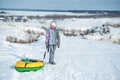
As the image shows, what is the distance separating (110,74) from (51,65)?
2.82 meters

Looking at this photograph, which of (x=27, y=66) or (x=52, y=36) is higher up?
(x=52, y=36)

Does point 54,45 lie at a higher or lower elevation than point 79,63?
higher

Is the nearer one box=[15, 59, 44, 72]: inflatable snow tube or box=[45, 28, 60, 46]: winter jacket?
box=[15, 59, 44, 72]: inflatable snow tube

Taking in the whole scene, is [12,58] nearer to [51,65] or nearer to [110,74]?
[51,65]

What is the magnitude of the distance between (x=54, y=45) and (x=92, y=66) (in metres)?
2.02

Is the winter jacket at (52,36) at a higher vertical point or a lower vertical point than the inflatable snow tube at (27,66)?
higher

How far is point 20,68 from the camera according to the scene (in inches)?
414

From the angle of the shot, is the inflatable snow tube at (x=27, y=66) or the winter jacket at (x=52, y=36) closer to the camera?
the inflatable snow tube at (x=27, y=66)

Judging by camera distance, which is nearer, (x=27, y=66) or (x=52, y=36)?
(x=27, y=66)

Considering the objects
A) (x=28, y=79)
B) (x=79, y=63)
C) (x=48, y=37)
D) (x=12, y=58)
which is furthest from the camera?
(x=12, y=58)

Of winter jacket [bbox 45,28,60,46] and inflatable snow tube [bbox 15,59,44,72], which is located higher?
winter jacket [bbox 45,28,60,46]

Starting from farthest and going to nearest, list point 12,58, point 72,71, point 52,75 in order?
point 12,58, point 72,71, point 52,75

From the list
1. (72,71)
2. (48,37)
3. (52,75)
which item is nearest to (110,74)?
(72,71)

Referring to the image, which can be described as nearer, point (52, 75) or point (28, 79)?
point (28, 79)
